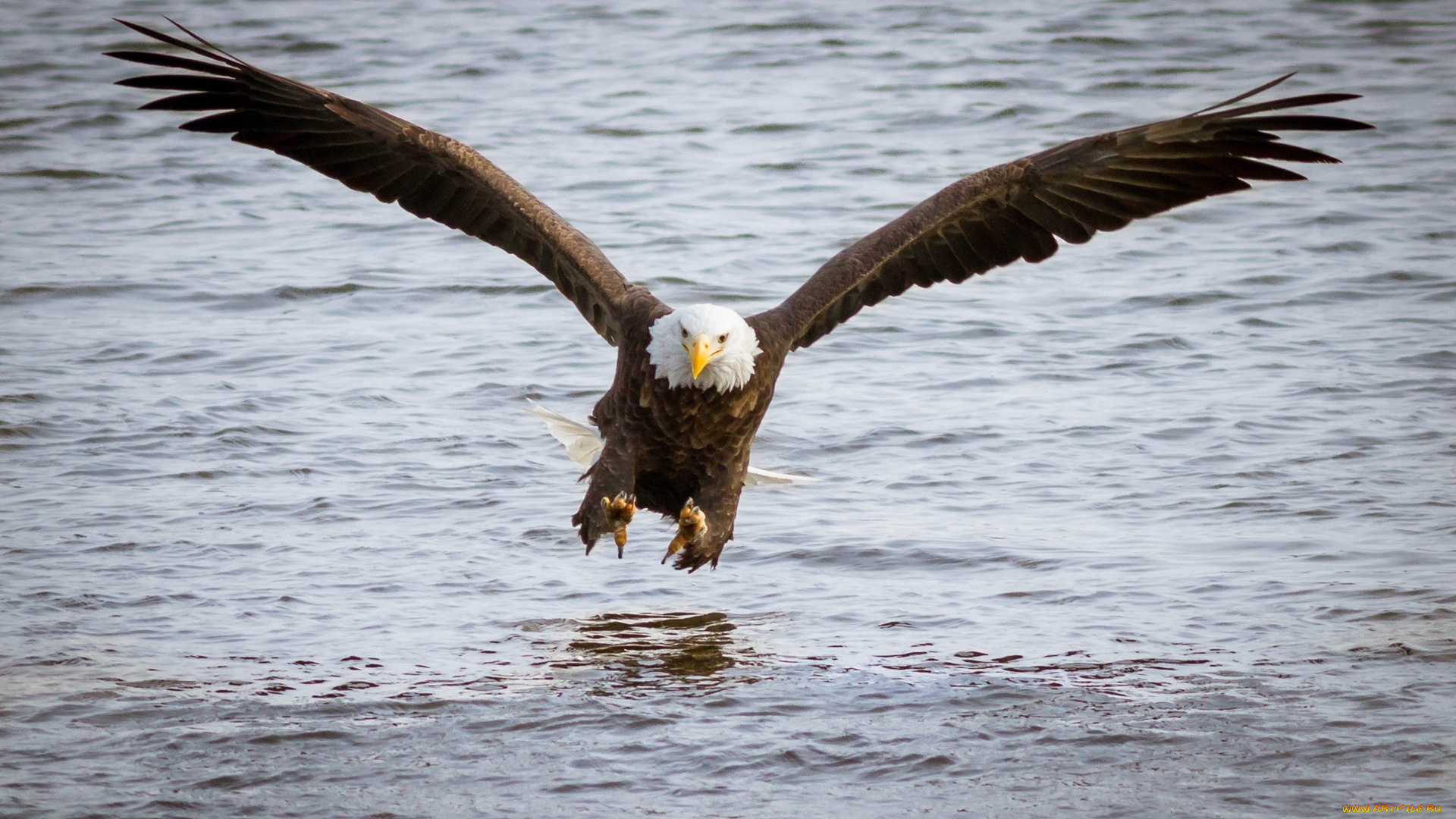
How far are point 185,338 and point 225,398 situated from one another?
99 centimetres

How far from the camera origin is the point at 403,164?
6020 millimetres

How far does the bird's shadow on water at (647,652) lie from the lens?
5008 millimetres

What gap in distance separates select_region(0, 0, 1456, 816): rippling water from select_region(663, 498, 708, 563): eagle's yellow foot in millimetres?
254

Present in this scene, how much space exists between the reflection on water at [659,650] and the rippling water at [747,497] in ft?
0.07

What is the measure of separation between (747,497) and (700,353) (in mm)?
1873

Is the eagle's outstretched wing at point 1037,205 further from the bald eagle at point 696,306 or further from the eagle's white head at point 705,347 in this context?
the eagle's white head at point 705,347

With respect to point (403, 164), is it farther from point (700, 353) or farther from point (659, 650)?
point (659, 650)

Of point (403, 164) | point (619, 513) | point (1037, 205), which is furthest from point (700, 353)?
point (403, 164)

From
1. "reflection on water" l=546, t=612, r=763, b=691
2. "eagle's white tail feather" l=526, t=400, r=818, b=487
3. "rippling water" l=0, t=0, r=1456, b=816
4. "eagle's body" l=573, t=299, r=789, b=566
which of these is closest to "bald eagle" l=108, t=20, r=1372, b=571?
"eagle's body" l=573, t=299, r=789, b=566

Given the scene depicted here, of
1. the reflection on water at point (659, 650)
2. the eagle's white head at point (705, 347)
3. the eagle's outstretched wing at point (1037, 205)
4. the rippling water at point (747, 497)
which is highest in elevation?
the eagle's outstretched wing at point (1037, 205)

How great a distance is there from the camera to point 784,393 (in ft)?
26.3

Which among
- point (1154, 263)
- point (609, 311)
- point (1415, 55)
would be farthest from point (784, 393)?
point (1415, 55)

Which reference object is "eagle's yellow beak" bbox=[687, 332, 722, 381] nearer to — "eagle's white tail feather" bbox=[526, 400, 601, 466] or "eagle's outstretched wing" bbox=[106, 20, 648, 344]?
"eagle's outstretched wing" bbox=[106, 20, 648, 344]

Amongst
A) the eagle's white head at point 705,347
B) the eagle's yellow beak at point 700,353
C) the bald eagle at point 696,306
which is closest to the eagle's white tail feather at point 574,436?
the bald eagle at point 696,306
